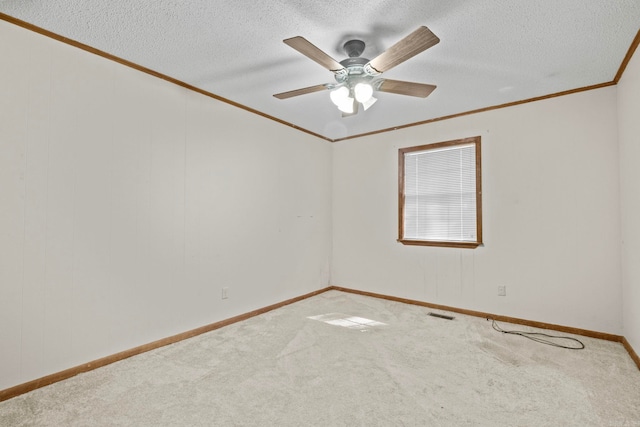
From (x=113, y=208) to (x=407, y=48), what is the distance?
2540 millimetres

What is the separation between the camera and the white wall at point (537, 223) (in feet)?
9.86

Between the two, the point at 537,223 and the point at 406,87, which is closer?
the point at 406,87

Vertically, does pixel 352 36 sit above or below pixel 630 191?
above

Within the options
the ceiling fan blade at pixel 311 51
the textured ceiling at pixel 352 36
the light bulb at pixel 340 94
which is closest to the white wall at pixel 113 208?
the textured ceiling at pixel 352 36

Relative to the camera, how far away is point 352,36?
7.32ft

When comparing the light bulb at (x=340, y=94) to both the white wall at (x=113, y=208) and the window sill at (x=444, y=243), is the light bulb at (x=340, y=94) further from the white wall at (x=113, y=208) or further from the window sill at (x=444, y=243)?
the window sill at (x=444, y=243)

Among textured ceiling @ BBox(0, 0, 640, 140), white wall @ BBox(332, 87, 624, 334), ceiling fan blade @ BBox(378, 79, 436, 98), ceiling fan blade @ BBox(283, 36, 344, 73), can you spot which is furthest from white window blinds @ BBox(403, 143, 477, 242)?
ceiling fan blade @ BBox(283, 36, 344, 73)

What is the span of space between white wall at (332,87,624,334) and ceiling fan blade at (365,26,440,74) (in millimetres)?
2205

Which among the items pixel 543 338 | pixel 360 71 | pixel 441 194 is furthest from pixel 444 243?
pixel 360 71

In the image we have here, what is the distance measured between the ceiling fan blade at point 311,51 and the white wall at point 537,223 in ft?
7.96

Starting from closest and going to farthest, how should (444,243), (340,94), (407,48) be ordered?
(407,48) < (340,94) < (444,243)

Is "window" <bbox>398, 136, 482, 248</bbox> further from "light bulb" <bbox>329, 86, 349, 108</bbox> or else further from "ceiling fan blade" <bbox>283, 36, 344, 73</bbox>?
"ceiling fan blade" <bbox>283, 36, 344, 73</bbox>

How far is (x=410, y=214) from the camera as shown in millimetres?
4297

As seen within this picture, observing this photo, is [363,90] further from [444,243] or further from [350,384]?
[444,243]
